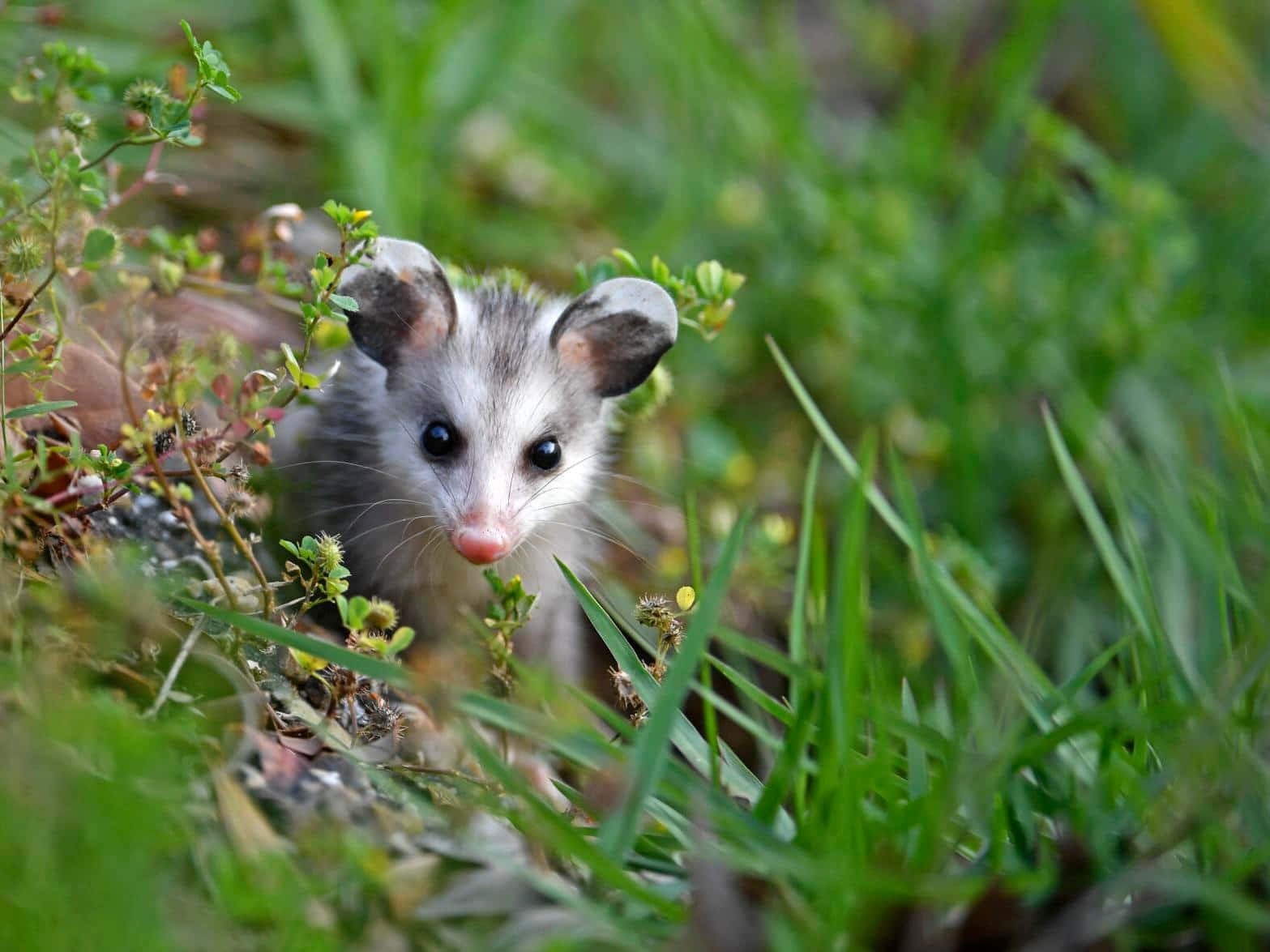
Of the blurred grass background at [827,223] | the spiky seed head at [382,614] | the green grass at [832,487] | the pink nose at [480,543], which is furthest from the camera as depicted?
the blurred grass background at [827,223]

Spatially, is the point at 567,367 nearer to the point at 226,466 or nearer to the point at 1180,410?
the point at 226,466

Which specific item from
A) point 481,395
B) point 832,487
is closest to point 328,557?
point 481,395

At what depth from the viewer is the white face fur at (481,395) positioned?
2.41 meters

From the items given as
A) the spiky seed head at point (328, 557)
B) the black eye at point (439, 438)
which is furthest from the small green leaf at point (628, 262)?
the spiky seed head at point (328, 557)

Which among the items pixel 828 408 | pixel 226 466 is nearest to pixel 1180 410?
pixel 828 408

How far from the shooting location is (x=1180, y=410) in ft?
13.0

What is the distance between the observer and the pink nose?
2.33 metres

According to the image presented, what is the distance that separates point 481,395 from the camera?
2594 millimetres

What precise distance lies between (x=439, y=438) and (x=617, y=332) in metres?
0.45

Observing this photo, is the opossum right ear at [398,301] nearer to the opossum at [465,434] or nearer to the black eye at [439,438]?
the opossum at [465,434]

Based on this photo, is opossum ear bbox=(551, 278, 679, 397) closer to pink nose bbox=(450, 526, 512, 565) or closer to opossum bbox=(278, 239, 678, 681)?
opossum bbox=(278, 239, 678, 681)

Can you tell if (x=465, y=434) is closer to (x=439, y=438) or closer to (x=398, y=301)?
(x=439, y=438)

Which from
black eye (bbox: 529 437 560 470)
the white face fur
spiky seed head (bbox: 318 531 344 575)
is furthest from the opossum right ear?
spiky seed head (bbox: 318 531 344 575)

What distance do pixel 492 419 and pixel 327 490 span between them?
49cm
